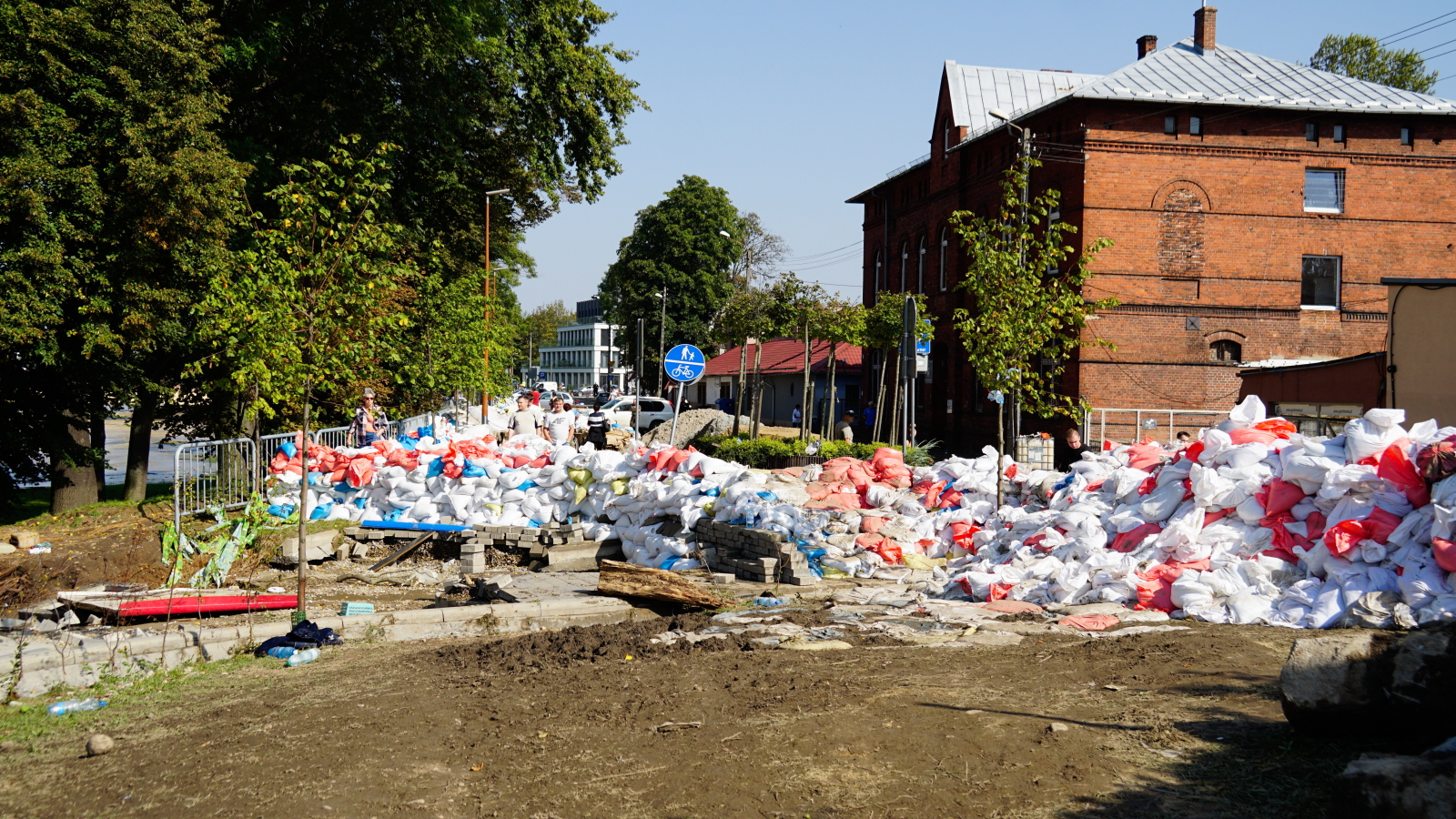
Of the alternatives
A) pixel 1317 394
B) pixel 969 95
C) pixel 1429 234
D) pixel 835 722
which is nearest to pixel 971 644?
pixel 835 722

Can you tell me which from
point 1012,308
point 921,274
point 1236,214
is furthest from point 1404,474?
point 921,274

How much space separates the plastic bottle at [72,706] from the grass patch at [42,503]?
7.53 meters

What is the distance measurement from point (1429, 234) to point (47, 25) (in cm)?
3068

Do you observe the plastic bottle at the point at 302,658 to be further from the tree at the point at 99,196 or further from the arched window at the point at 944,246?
the arched window at the point at 944,246

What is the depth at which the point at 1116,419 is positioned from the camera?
25.3 meters

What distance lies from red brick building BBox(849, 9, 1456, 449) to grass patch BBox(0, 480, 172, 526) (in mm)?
21011

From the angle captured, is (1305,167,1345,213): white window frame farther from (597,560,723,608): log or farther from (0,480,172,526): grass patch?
(0,480,172,526): grass patch

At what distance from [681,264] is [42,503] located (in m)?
37.6

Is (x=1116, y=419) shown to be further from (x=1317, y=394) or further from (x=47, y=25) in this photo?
(x=47, y=25)

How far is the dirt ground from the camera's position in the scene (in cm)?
443

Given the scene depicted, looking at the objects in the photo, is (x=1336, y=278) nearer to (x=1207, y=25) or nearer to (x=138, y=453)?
(x=1207, y=25)

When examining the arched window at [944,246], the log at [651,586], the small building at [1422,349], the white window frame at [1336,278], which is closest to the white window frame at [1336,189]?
A: the white window frame at [1336,278]

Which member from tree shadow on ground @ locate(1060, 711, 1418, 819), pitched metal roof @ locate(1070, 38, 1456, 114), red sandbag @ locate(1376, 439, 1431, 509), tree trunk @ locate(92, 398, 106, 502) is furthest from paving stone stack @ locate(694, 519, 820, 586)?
pitched metal roof @ locate(1070, 38, 1456, 114)

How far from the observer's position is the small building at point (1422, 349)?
1388 centimetres
